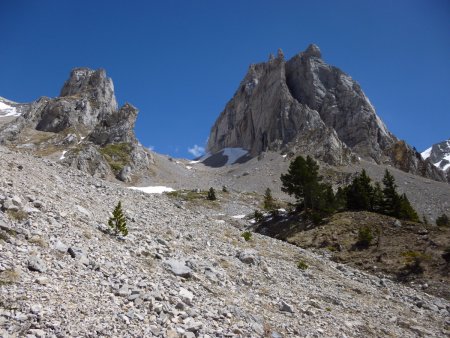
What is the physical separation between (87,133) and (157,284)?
154 meters

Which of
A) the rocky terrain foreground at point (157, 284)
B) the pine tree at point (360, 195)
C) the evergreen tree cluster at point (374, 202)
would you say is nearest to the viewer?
the rocky terrain foreground at point (157, 284)

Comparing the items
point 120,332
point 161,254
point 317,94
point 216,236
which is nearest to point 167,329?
point 120,332

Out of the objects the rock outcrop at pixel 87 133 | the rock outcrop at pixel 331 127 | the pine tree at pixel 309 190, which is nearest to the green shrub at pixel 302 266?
the pine tree at pixel 309 190

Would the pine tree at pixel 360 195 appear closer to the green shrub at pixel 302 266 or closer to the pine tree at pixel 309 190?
the pine tree at pixel 309 190

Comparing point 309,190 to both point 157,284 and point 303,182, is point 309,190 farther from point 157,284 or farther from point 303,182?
point 157,284

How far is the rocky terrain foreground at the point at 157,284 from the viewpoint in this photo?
9227 mm

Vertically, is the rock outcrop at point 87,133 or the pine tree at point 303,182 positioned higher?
the rock outcrop at point 87,133

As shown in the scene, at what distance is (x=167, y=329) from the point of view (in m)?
9.68

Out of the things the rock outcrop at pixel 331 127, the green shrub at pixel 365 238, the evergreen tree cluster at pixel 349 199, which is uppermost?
the rock outcrop at pixel 331 127

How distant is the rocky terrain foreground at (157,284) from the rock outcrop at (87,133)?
286 feet

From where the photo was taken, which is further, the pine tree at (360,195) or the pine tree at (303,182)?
the pine tree at (303,182)

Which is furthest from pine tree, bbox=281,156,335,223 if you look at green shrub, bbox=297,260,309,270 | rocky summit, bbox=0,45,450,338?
green shrub, bbox=297,260,309,270

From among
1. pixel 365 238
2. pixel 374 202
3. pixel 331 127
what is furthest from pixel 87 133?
pixel 365 238

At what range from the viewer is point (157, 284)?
12.4 metres
